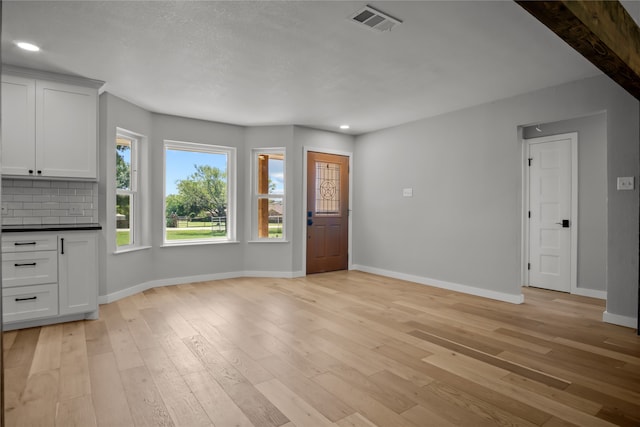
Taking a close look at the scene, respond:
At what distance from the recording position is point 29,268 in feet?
11.9

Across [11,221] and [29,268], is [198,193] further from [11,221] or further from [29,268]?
[29,268]

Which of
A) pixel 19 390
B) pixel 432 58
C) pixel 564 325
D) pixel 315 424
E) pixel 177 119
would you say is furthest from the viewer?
pixel 177 119

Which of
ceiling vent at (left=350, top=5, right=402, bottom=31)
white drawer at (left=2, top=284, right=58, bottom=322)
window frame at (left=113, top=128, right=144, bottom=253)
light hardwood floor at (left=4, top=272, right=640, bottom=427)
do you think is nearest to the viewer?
light hardwood floor at (left=4, top=272, right=640, bottom=427)

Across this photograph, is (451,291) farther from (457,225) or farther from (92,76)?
(92,76)

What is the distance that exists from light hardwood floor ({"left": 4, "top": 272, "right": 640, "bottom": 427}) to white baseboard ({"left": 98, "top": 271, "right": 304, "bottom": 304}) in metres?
0.21

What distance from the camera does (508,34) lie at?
3.01m

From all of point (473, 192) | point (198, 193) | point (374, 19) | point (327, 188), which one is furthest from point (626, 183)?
point (198, 193)

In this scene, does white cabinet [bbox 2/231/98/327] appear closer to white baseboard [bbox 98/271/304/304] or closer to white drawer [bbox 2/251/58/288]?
white drawer [bbox 2/251/58/288]

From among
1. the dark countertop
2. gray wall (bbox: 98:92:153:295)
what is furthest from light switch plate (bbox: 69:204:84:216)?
the dark countertop

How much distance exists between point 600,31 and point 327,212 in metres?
4.81

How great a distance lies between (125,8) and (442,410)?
11.2 ft

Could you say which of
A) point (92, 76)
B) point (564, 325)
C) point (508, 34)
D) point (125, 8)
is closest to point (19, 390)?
point (125, 8)

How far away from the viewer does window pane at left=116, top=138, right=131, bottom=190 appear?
16.2ft

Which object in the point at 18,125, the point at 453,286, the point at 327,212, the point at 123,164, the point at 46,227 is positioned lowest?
the point at 453,286
